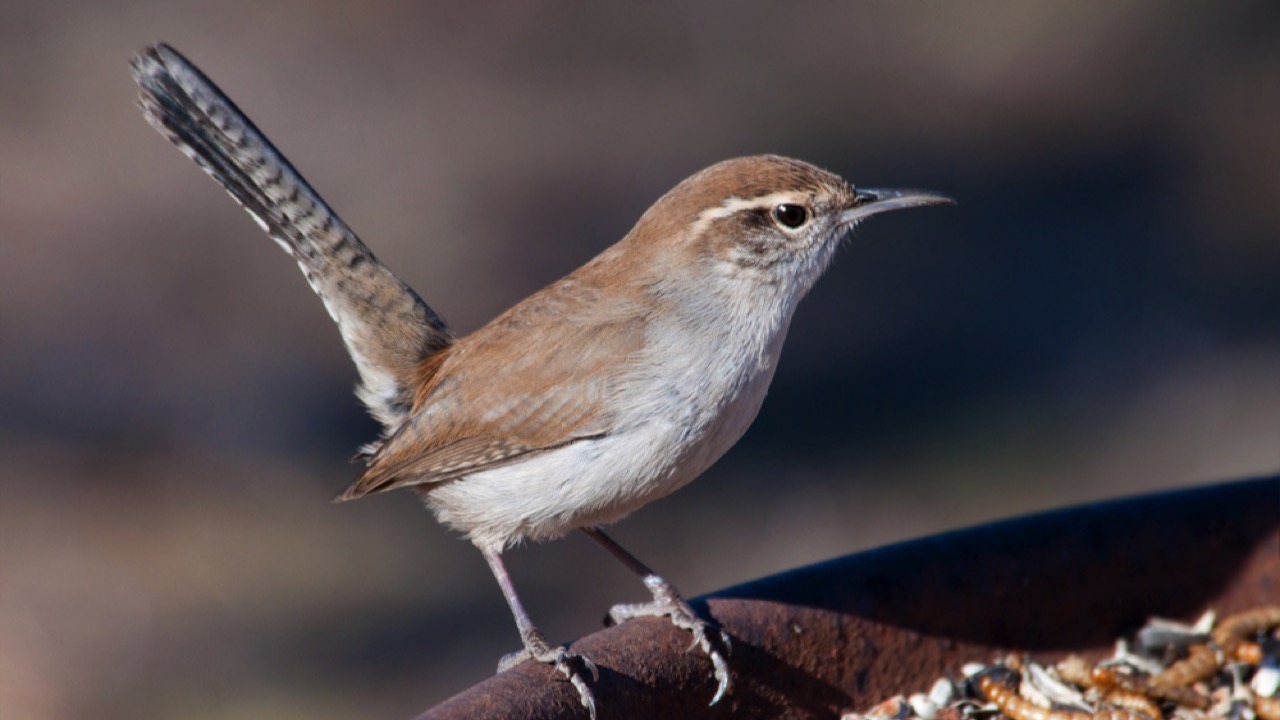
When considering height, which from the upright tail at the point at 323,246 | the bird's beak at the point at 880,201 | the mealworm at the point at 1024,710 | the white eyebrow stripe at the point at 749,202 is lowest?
the mealworm at the point at 1024,710

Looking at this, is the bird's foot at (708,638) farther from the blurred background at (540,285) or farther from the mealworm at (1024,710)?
the blurred background at (540,285)

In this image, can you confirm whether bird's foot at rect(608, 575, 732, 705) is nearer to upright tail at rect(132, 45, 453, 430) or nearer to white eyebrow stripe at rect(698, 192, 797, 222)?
white eyebrow stripe at rect(698, 192, 797, 222)

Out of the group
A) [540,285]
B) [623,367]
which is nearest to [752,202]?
[623,367]

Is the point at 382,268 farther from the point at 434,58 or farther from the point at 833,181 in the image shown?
the point at 434,58

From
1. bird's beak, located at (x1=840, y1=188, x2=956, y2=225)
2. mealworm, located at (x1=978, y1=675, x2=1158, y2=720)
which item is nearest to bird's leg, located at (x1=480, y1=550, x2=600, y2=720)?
mealworm, located at (x1=978, y1=675, x2=1158, y2=720)

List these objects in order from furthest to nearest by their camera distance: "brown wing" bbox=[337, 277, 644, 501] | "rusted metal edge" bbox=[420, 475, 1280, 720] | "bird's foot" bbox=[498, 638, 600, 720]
→ "brown wing" bbox=[337, 277, 644, 501] < "rusted metal edge" bbox=[420, 475, 1280, 720] < "bird's foot" bbox=[498, 638, 600, 720]

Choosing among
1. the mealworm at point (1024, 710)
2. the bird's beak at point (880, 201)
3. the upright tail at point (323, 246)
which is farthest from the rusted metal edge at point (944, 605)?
the upright tail at point (323, 246)

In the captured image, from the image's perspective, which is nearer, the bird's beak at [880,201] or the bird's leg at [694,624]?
the bird's leg at [694,624]
